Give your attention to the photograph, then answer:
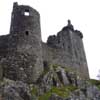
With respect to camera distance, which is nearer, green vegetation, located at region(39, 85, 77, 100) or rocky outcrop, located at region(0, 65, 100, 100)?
rocky outcrop, located at region(0, 65, 100, 100)

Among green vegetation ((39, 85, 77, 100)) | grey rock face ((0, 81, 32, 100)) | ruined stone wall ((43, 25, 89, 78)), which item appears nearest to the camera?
grey rock face ((0, 81, 32, 100))

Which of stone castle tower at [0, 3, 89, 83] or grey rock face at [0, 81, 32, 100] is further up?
stone castle tower at [0, 3, 89, 83]

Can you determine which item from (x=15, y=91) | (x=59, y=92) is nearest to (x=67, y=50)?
(x=59, y=92)

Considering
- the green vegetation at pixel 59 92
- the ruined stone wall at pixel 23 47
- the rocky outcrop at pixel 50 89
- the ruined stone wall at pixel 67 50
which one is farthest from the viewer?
the ruined stone wall at pixel 67 50

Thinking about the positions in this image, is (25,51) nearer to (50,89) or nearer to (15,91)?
(50,89)

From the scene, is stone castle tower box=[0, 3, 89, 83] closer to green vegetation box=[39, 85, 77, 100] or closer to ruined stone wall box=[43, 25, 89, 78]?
ruined stone wall box=[43, 25, 89, 78]

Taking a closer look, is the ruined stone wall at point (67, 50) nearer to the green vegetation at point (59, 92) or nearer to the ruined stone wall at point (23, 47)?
the ruined stone wall at point (23, 47)

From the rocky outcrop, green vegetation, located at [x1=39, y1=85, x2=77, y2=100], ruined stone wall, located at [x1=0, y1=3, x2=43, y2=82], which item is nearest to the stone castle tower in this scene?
ruined stone wall, located at [x1=0, y1=3, x2=43, y2=82]

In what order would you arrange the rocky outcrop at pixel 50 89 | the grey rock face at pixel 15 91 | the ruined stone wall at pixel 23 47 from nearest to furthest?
the grey rock face at pixel 15 91 → the rocky outcrop at pixel 50 89 → the ruined stone wall at pixel 23 47

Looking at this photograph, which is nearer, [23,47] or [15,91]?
[15,91]

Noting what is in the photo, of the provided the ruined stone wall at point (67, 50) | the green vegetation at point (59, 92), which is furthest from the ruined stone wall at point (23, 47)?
the ruined stone wall at point (67, 50)

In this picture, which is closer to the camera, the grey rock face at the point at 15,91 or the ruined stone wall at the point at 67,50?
the grey rock face at the point at 15,91

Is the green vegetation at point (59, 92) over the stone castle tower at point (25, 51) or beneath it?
beneath

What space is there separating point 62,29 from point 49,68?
56.2 feet
